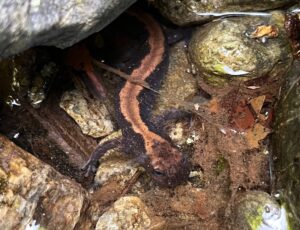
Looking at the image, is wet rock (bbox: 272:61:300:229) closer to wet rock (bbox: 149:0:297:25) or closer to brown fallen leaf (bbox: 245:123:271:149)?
brown fallen leaf (bbox: 245:123:271:149)

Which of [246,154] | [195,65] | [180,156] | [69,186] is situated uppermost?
[69,186]

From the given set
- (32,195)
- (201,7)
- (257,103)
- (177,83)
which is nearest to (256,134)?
(257,103)

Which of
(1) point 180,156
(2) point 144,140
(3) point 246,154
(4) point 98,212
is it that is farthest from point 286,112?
(4) point 98,212

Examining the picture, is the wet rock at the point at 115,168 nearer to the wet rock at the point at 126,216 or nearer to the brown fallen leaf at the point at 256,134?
the wet rock at the point at 126,216

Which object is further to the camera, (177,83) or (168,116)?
(177,83)

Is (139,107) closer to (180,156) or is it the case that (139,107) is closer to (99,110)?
A: (99,110)

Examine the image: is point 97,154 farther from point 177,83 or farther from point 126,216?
point 177,83

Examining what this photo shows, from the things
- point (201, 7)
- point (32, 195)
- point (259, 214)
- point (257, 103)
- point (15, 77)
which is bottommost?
point (259, 214)

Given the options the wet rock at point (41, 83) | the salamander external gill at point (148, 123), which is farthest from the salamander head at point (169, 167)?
the wet rock at point (41, 83)
